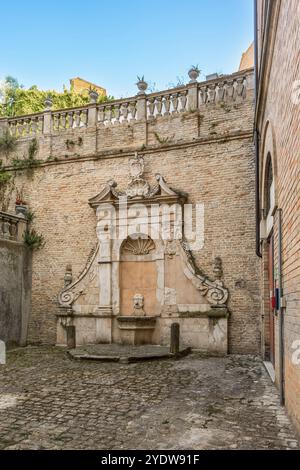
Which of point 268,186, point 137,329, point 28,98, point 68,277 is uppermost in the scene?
point 28,98

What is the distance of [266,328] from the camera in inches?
351

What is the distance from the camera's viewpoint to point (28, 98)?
76.2ft

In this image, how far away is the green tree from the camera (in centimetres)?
2212

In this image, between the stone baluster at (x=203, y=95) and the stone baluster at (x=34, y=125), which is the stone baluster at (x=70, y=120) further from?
the stone baluster at (x=203, y=95)

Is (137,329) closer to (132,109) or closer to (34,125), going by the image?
(132,109)

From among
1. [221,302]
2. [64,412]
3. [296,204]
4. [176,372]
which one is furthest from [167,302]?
[296,204]

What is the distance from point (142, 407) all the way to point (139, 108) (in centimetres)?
918

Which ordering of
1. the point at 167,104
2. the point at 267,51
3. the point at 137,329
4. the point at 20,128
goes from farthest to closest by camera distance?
the point at 20,128
the point at 167,104
the point at 137,329
the point at 267,51

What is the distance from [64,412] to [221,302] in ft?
19.2

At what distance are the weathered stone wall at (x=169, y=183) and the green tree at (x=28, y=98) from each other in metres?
9.62

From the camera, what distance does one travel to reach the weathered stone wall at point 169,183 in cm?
1066

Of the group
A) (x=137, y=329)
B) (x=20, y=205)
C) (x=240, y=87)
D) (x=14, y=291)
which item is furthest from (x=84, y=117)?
(x=137, y=329)

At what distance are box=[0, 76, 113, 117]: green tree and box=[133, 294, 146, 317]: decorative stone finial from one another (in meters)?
14.3

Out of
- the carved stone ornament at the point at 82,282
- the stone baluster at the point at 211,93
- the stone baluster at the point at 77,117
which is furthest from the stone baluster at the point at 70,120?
the stone baluster at the point at 211,93
